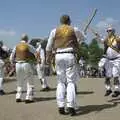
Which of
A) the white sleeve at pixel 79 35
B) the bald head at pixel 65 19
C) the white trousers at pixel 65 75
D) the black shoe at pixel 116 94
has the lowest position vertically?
the black shoe at pixel 116 94

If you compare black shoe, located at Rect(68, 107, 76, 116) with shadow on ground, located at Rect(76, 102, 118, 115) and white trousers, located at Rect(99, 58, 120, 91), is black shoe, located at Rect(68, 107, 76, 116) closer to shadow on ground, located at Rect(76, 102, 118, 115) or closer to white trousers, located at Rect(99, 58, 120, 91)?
shadow on ground, located at Rect(76, 102, 118, 115)

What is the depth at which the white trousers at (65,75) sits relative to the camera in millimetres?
A: 10273

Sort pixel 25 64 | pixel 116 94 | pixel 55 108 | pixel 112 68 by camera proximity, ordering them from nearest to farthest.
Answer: pixel 55 108 → pixel 25 64 → pixel 112 68 → pixel 116 94

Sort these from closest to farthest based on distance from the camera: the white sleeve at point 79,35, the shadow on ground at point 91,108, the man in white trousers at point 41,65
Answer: the white sleeve at point 79,35 < the shadow on ground at point 91,108 < the man in white trousers at point 41,65

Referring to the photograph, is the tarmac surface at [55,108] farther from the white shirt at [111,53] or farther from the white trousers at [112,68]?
the white shirt at [111,53]

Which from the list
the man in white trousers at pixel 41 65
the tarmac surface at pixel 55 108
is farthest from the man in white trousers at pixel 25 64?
the man in white trousers at pixel 41 65

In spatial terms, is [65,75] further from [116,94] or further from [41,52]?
[41,52]

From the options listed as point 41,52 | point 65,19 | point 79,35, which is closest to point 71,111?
point 79,35

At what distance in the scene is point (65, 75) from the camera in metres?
10.5

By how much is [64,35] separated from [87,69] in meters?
25.5

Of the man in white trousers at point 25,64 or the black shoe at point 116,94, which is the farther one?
the black shoe at point 116,94

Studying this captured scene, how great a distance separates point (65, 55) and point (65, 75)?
46 cm

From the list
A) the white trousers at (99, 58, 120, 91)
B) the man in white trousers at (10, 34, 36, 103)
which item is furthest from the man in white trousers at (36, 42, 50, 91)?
the white trousers at (99, 58, 120, 91)

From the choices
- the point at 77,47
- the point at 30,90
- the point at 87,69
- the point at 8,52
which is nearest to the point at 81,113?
the point at 77,47
